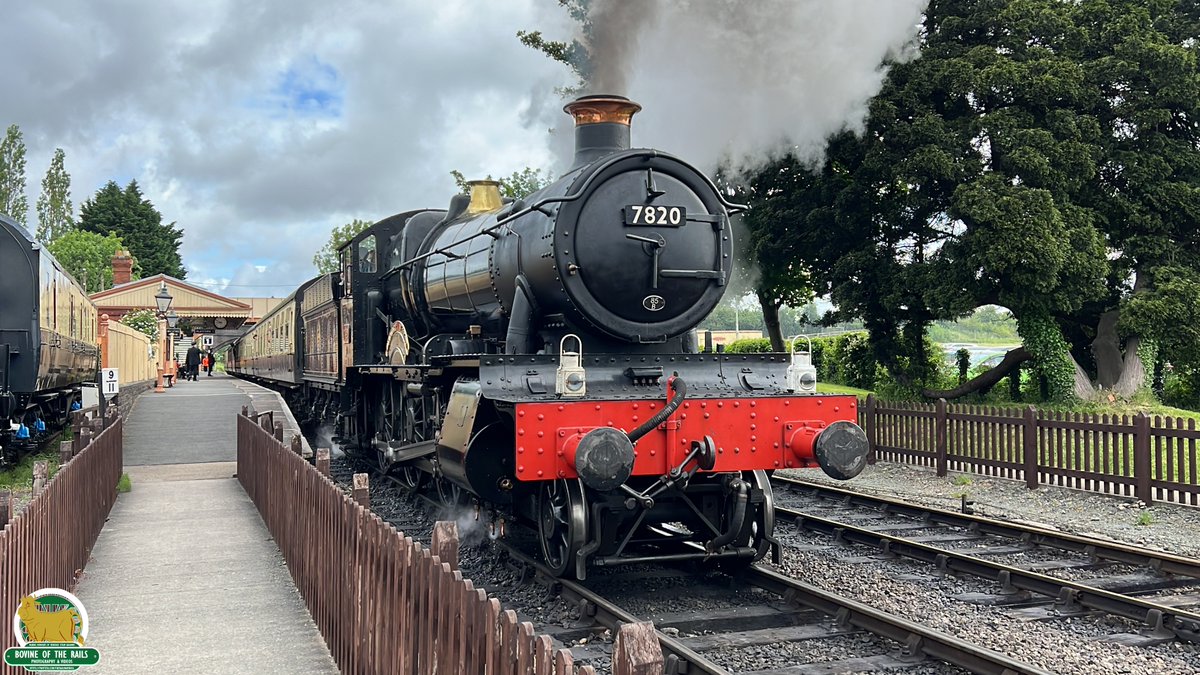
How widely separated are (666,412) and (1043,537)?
13.0 feet

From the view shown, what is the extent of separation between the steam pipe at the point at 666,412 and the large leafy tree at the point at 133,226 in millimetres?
74092

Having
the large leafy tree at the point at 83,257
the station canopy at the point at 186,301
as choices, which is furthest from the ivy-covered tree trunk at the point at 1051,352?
the large leafy tree at the point at 83,257

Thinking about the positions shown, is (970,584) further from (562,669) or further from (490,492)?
(562,669)

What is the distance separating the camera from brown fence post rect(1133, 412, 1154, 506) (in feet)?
32.9

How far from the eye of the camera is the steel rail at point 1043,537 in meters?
6.95

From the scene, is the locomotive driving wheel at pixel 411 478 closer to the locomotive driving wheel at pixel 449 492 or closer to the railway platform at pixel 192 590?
the locomotive driving wheel at pixel 449 492

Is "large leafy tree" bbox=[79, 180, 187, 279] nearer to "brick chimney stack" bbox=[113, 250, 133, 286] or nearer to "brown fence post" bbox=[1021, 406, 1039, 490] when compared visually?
"brick chimney stack" bbox=[113, 250, 133, 286]

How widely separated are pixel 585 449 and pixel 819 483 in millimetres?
7329

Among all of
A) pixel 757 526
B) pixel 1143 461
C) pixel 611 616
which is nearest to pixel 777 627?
pixel 611 616

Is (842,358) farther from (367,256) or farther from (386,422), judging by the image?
(386,422)

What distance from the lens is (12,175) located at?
54.2 m

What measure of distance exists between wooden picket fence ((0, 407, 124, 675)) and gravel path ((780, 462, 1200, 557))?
803cm

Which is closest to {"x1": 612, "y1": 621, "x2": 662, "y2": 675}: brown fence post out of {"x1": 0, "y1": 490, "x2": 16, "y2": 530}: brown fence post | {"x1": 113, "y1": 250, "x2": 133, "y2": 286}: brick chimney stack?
{"x1": 0, "y1": 490, "x2": 16, "y2": 530}: brown fence post

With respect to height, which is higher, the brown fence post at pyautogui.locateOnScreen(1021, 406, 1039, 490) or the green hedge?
the green hedge
